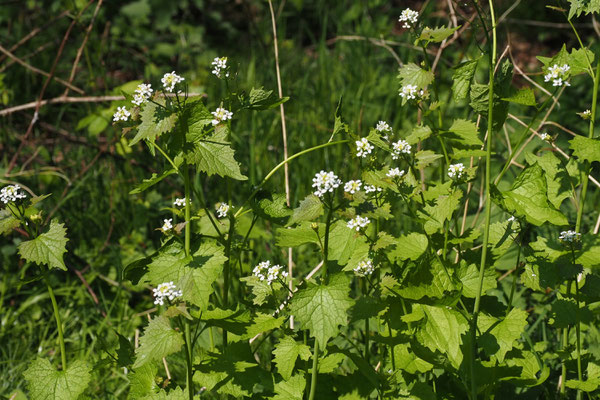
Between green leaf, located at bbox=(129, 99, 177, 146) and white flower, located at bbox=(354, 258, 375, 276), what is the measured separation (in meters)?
0.58

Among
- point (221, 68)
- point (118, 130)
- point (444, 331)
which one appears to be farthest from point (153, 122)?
point (118, 130)

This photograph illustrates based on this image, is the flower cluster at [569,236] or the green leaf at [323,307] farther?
the flower cluster at [569,236]

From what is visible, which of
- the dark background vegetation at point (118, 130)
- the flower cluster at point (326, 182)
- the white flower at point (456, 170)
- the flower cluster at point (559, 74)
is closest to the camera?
the flower cluster at point (326, 182)

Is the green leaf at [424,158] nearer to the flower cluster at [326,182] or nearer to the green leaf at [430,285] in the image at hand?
the green leaf at [430,285]

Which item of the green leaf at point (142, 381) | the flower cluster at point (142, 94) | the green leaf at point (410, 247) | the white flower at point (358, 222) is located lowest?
the green leaf at point (142, 381)

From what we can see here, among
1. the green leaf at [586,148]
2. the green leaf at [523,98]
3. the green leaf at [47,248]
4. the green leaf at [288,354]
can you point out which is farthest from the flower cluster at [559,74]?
the green leaf at [47,248]

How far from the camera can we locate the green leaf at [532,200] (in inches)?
64.8

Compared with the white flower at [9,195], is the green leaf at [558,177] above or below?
below

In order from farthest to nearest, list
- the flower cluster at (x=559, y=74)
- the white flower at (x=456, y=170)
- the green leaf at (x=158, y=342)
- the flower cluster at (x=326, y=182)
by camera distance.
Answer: the white flower at (x=456, y=170) < the flower cluster at (x=559, y=74) < the green leaf at (x=158, y=342) < the flower cluster at (x=326, y=182)

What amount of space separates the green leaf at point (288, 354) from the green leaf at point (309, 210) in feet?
1.24

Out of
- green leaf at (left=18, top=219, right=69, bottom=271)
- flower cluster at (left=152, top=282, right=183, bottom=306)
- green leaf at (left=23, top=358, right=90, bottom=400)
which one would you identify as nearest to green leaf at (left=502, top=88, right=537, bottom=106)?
flower cluster at (left=152, top=282, right=183, bottom=306)

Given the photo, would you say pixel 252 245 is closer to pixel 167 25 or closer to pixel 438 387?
pixel 438 387

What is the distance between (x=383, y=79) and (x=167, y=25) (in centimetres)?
202

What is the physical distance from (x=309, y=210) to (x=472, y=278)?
584mm
